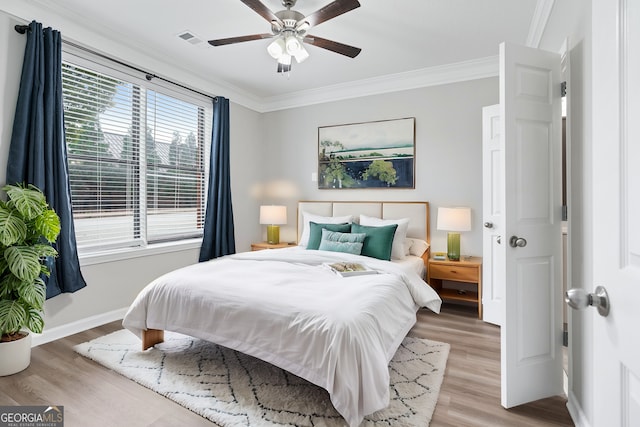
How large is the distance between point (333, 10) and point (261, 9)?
472 millimetres

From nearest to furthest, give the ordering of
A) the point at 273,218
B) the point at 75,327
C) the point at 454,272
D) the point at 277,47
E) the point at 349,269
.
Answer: the point at 277,47 < the point at 349,269 < the point at 75,327 < the point at 454,272 < the point at 273,218

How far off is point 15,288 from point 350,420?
7.53ft

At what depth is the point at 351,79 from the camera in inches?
168

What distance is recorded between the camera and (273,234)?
4.75m

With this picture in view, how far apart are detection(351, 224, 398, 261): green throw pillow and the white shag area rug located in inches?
34.5

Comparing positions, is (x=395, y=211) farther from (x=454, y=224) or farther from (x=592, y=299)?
(x=592, y=299)

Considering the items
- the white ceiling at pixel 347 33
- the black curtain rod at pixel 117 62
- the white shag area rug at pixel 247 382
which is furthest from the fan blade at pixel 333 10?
the white shag area rug at pixel 247 382

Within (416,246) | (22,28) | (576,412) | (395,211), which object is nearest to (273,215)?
(395,211)

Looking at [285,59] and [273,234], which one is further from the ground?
[285,59]

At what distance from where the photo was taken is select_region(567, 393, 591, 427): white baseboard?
164 centimetres

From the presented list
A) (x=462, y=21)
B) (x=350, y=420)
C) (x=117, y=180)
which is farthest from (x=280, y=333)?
(x=462, y=21)

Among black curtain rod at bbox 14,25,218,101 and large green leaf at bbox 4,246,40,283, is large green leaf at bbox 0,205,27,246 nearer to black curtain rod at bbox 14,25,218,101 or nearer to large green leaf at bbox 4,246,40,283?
large green leaf at bbox 4,246,40,283

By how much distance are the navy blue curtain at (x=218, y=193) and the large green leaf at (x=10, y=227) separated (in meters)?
2.01

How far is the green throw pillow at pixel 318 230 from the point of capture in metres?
3.73
